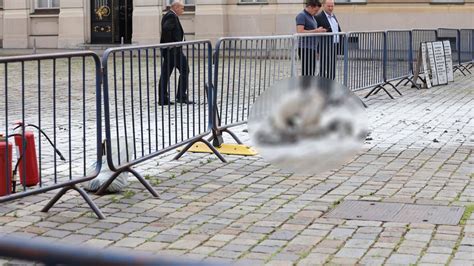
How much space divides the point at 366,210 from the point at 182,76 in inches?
164

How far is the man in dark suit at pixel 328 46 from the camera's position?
14.3 m

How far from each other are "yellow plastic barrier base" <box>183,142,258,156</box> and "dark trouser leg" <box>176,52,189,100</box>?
0.68 m

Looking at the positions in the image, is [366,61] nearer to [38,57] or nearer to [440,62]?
[440,62]

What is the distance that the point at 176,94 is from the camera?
1101cm

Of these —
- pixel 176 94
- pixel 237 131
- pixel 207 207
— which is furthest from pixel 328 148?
pixel 237 131

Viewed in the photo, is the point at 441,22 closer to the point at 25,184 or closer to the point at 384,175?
the point at 384,175

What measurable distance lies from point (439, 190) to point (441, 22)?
2271cm

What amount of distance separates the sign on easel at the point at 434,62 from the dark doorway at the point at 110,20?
700 inches

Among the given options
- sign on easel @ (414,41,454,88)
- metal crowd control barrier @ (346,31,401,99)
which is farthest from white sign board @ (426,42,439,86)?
metal crowd control barrier @ (346,31,401,99)

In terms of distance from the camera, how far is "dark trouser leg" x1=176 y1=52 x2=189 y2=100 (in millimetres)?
10047

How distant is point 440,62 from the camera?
19.6 metres

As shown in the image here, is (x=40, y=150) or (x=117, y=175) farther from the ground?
(x=40, y=150)

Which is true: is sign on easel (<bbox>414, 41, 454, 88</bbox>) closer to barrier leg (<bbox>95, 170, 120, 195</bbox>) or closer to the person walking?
the person walking

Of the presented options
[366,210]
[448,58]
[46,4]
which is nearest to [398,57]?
[448,58]
